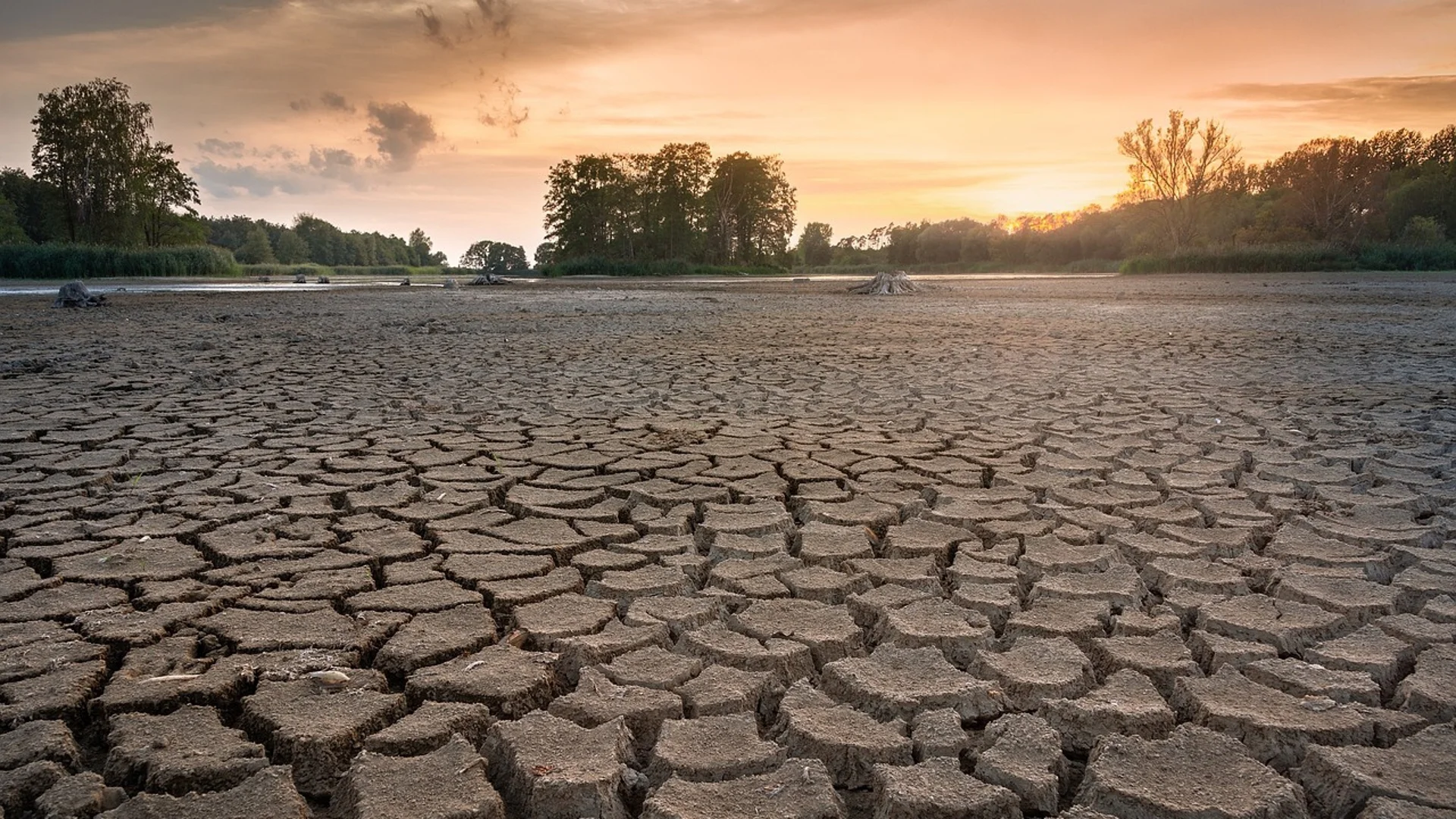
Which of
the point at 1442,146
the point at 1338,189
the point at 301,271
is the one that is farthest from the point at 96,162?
the point at 1442,146

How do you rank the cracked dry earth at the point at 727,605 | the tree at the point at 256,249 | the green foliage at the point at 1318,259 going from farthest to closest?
the tree at the point at 256,249, the green foliage at the point at 1318,259, the cracked dry earth at the point at 727,605

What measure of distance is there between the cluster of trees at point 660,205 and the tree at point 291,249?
3937 cm

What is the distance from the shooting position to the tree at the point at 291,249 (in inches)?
3297

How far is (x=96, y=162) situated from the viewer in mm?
41594

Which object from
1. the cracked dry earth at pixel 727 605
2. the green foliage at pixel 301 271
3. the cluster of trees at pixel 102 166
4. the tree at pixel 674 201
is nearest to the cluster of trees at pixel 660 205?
the tree at pixel 674 201

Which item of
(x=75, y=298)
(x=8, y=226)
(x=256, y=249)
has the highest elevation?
(x=8, y=226)

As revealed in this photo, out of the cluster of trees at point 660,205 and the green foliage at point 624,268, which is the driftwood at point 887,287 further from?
the cluster of trees at point 660,205

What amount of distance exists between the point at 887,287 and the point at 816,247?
6189 centimetres

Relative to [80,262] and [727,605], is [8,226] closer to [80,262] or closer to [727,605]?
[80,262]

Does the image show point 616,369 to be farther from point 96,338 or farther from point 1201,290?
point 1201,290

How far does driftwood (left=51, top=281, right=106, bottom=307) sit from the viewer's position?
1334 cm

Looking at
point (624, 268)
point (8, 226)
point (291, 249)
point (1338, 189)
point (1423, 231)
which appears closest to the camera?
point (1338, 189)

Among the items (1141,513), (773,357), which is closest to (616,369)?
(773,357)

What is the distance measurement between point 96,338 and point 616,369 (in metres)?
5.59
